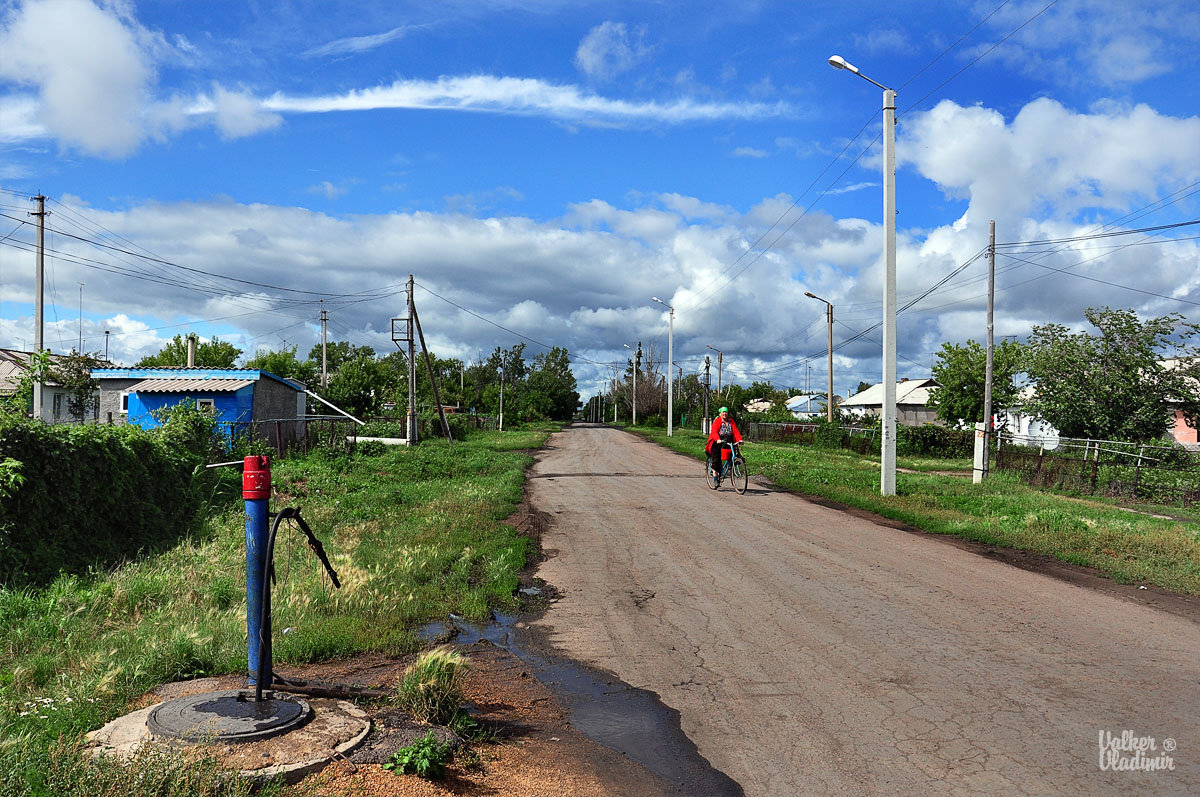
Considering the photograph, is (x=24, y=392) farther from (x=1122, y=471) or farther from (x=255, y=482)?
(x=1122, y=471)

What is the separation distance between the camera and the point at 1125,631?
7.01 meters

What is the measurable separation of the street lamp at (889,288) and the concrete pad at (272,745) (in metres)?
15.0

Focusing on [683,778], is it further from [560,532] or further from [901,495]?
[901,495]

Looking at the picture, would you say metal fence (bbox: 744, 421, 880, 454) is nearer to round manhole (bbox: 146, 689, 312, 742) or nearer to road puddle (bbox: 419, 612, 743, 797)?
road puddle (bbox: 419, 612, 743, 797)

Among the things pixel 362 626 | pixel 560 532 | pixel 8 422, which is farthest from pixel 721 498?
pixel 8 422

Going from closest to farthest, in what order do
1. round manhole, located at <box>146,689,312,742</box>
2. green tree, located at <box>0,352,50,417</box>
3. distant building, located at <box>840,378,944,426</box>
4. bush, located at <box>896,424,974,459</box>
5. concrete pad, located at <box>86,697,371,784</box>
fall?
concrete pad, located at <box>86,697,371,784</box> → round manhole, located at <box>146,689,312,742</box> → green tree, located at <box>0,352,50,417</box> → bush, located at <box>896,424,974,459</box> → distant building, located at <box>840,378,944,426</box>

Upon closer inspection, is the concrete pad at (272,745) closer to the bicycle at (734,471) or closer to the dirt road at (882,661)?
the dirt road at (882,661)

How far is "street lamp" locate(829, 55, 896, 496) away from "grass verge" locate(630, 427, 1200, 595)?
87 centimetres

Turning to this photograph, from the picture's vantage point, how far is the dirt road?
4.39 m

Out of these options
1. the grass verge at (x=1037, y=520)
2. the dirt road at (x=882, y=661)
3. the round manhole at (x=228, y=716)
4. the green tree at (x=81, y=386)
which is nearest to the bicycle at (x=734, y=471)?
the grass verge at (x=1037, y=520)

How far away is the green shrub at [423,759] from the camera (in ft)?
13.0

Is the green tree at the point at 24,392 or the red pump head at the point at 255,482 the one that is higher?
the green tree at the point at 24,392

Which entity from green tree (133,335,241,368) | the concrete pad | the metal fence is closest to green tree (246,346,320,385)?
green tree (133,335,241,368)

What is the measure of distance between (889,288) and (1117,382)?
1355 cm
